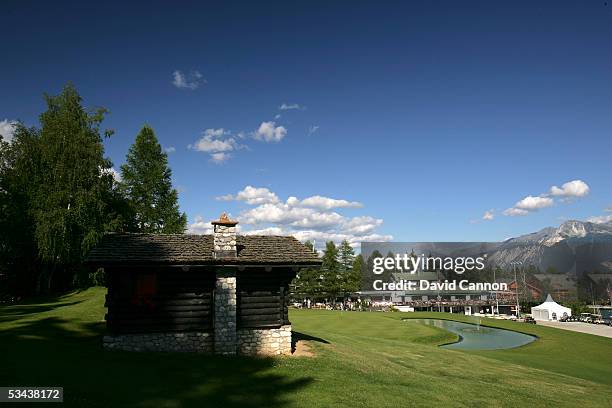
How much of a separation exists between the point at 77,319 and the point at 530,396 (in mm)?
22717

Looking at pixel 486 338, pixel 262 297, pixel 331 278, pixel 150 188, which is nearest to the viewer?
pixel 262 297

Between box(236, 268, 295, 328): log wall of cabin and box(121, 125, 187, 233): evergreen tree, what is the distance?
128 ft

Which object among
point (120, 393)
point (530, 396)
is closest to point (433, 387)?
point (530, 396)

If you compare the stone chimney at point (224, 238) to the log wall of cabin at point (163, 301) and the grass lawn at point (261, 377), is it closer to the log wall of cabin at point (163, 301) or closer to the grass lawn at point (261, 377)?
the log wall of cabin at point (163, 301)

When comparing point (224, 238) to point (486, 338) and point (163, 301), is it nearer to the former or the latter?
point (163, 301)

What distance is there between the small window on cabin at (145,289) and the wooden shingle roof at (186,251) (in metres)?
0.89

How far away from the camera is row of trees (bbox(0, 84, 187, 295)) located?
129 feet

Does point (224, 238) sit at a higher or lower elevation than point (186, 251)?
higher

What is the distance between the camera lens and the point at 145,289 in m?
18.3

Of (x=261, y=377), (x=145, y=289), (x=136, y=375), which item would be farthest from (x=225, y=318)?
(x=136, y=375)

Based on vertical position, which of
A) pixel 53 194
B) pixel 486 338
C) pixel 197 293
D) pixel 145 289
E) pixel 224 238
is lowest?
pixel 486 338

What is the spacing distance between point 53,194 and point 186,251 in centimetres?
2696

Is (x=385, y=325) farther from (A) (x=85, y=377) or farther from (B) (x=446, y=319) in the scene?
(A) (x=85, y=377)

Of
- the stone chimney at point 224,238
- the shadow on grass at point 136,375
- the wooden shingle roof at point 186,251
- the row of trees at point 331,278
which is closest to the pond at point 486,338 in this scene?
the wooden shingle roof at point 186,251
